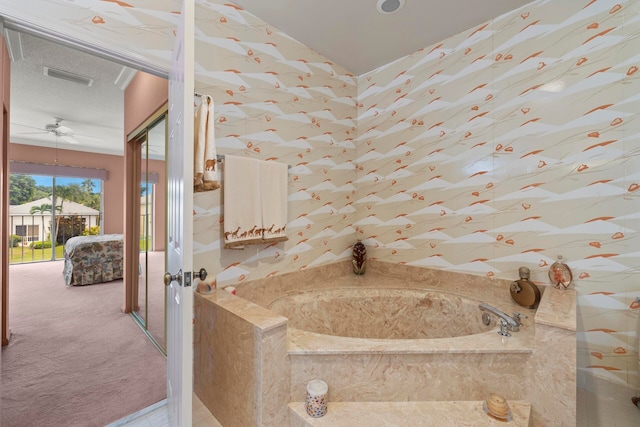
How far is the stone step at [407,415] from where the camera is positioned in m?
1.14

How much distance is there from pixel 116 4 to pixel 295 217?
1620 mm

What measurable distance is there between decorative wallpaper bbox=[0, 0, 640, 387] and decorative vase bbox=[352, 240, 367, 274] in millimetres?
110

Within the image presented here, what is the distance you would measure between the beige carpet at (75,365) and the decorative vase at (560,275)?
8.53ft

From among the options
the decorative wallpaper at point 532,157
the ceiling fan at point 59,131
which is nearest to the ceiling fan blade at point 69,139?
the ceiling fan at point 59,131

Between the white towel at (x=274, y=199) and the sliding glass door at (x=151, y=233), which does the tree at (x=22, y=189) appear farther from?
the white towel at (x=274, y=199)

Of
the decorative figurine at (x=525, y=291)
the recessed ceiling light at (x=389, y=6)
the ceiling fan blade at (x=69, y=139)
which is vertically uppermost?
the ceiling fan blade at (x=69, y=139)

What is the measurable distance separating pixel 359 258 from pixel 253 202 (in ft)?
3.85

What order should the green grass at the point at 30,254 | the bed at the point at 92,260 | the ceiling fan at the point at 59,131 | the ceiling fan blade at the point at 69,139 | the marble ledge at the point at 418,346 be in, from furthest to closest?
the green grass at the point at 30,254
the ceiling fan blade at the point at 69,139
the ceiling fan at the point at 59,131
the bed at the point at 92,260
the marble ledge at the point at 418,346

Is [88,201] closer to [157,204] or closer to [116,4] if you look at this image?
[157,204]

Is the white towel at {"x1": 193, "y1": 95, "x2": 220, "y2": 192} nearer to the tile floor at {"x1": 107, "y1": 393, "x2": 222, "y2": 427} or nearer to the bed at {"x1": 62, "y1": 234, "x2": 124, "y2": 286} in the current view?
the tile floor at {"x1": 107, "y1": 393, "x2": 222, "y2": 427}

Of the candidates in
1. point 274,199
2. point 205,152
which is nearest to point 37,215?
point 274,199

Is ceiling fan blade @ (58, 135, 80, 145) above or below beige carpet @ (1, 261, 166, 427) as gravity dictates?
above

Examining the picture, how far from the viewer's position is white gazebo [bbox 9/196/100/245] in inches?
220

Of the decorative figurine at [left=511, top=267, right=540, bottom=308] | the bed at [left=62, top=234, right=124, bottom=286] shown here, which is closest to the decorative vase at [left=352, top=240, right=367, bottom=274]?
the decorative figurine at [left=511, top=267, right=540, bottom=308]
